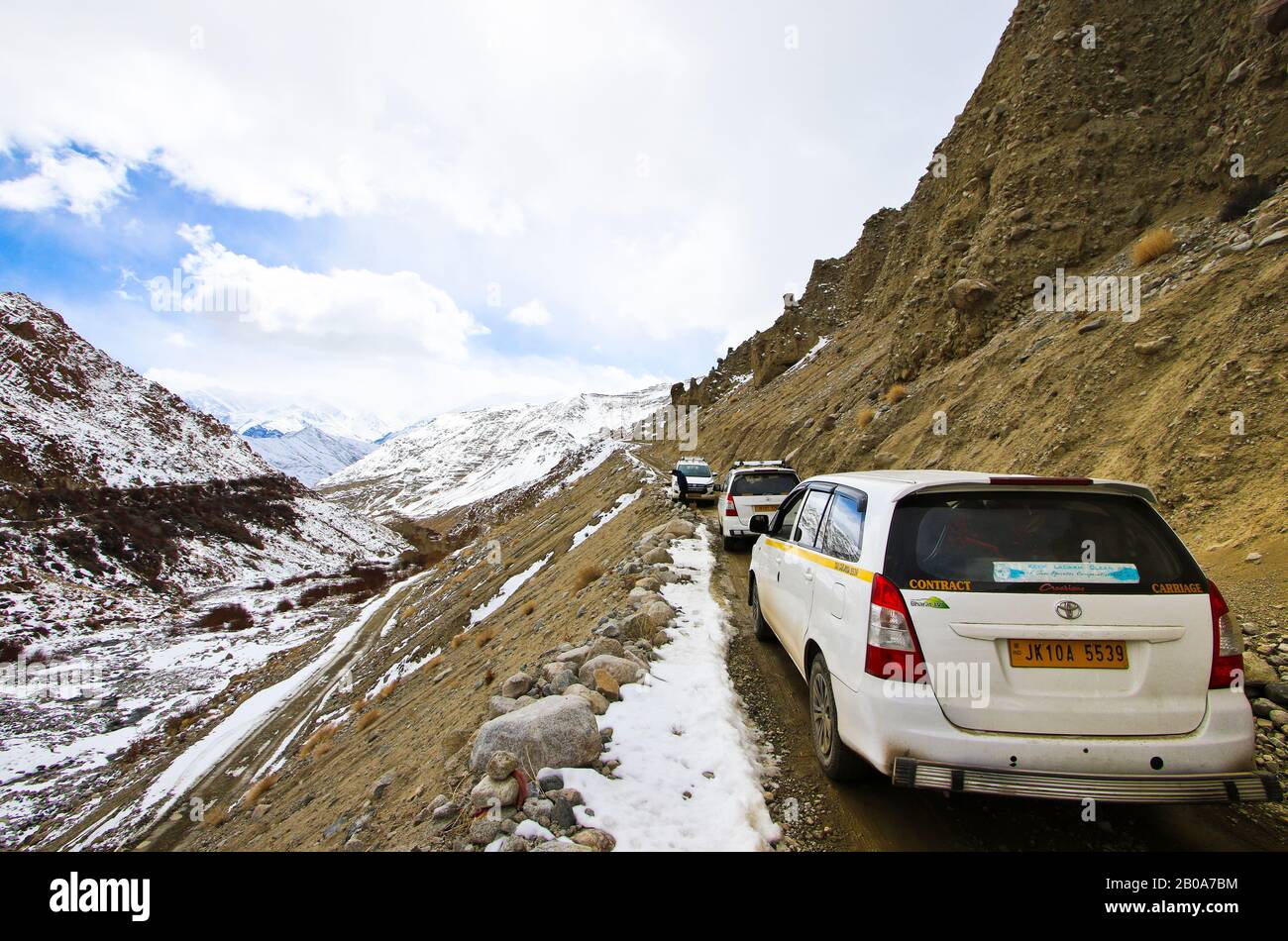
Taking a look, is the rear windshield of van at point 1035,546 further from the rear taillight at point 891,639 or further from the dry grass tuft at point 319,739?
the dry grass tuft at point 319,739

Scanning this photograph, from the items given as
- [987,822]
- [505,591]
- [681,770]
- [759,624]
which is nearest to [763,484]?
[759,624]

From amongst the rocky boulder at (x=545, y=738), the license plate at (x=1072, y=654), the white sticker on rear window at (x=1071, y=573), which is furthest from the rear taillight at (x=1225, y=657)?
the rocky boulder at (x=545, y=738)

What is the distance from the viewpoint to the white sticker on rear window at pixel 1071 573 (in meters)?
2.91

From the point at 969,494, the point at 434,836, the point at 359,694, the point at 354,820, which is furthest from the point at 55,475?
the point at 969,494

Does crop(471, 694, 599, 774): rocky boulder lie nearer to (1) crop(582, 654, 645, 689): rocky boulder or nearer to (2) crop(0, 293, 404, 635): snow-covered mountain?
(1) crop(582, 654, 645, 689): rocky boulder

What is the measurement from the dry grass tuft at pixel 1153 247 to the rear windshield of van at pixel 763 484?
847 cm

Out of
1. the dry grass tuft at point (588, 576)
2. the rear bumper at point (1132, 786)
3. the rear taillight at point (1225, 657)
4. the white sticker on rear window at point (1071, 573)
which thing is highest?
the white sticker on rear window at point (1071, 573)

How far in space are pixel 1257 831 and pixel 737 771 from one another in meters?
2.96

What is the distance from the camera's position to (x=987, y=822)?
339cm

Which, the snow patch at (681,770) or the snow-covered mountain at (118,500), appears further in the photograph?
the snow-covered mountain at (118,500)

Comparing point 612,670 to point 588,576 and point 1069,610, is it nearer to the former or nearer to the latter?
point 1069,610

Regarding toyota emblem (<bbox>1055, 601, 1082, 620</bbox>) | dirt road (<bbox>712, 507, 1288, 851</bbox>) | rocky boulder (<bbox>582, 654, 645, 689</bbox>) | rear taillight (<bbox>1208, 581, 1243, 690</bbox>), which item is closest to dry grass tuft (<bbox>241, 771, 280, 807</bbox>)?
rocky boulder (<bbox>582, 654, 645, 689</bbox>)

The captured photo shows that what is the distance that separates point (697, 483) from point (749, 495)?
806 cm

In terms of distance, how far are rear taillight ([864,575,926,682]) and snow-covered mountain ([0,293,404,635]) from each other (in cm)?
4320
